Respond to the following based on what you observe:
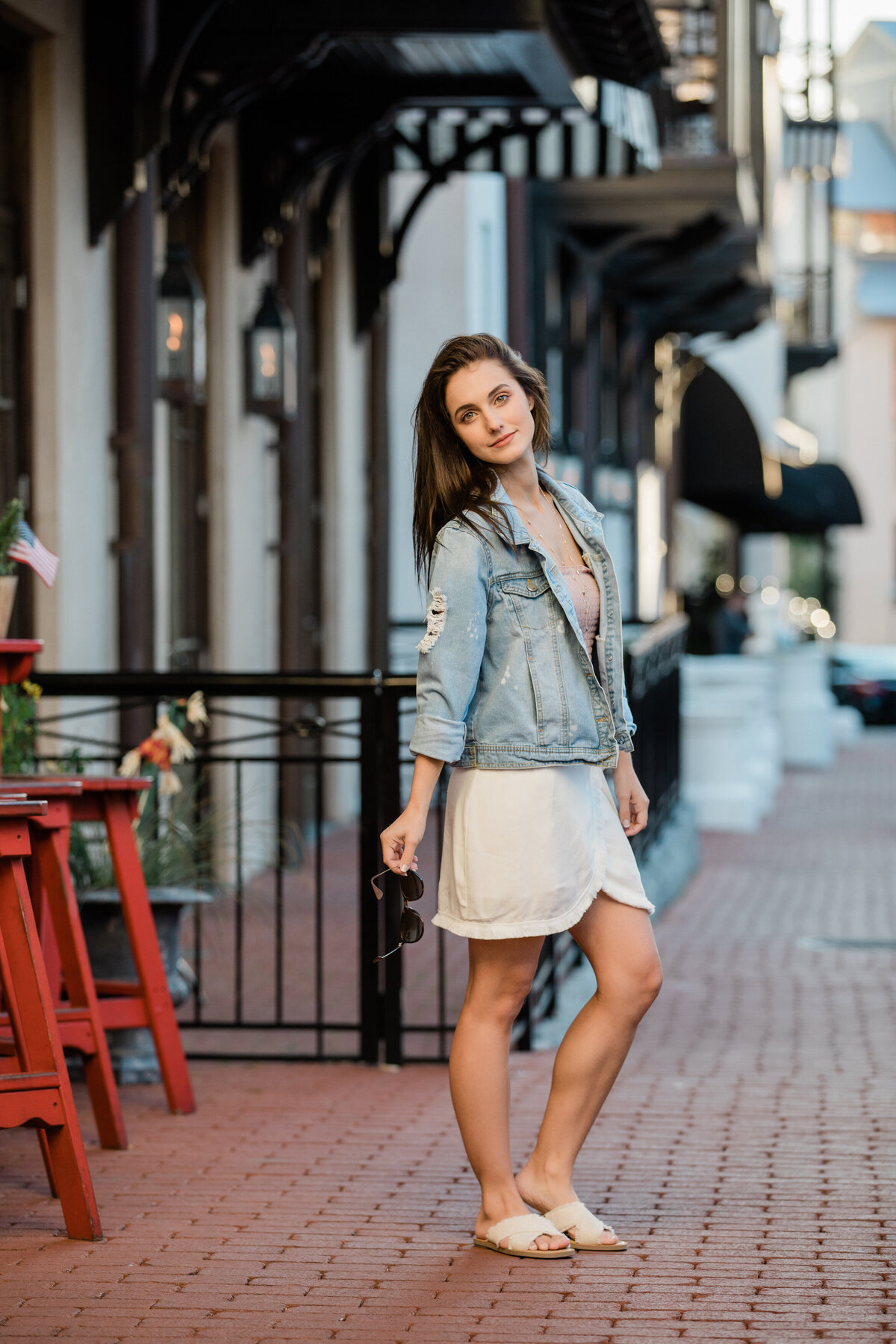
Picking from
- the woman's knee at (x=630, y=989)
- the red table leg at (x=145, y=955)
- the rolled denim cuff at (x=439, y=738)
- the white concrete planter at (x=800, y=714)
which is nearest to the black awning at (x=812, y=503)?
the white concrete planter at (x=800, y=714)

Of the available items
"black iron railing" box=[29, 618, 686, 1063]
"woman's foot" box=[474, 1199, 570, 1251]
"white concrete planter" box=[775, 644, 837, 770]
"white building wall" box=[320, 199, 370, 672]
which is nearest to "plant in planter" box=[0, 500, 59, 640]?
"black iron railing" box=[29, 618, 686, 1063]

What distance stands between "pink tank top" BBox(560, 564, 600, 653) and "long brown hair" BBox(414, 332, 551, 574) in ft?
0.69

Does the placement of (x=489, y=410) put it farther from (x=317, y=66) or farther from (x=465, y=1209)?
(x=317, y=66)

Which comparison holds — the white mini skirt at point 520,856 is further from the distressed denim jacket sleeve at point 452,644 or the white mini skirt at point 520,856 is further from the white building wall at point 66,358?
the white building wall at point 66,358

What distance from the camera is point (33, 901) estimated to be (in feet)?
17.0

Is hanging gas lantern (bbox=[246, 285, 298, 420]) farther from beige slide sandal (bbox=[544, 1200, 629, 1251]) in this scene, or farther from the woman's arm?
beige slide sandal (bbox=[544, 1200, 629, 1251])

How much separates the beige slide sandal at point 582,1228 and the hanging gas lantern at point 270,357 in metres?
6.73

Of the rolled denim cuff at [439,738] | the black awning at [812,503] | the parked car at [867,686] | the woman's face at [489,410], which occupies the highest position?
the black awning at [812,503]

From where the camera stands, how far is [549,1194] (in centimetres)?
430

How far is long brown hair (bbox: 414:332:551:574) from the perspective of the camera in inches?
165

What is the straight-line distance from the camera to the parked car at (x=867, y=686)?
2806 centimetres

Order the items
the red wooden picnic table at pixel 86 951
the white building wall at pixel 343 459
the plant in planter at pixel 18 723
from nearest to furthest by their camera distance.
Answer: the red wooden picnic table at pixel 86 951 < the plant in planter at pixel 18 723 < the white building wall at pixel 343 459

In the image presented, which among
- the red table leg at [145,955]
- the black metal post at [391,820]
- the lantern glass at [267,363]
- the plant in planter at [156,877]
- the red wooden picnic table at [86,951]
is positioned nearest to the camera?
the red wooden picnic table at [86,951]

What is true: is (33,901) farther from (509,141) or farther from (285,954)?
(509,141)
